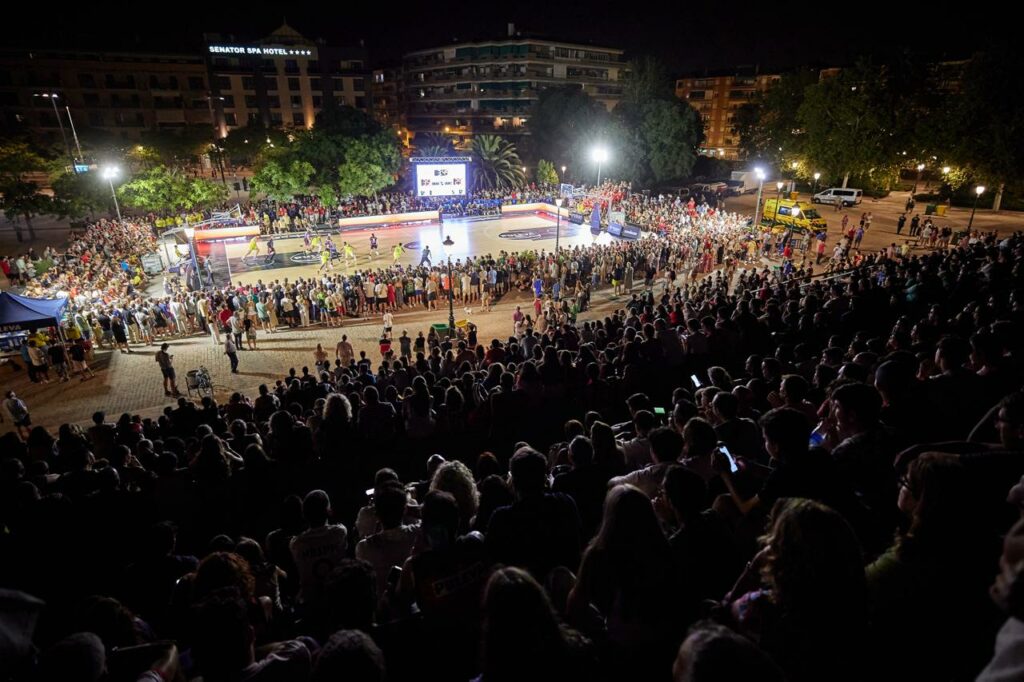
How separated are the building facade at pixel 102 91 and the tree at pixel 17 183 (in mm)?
20851

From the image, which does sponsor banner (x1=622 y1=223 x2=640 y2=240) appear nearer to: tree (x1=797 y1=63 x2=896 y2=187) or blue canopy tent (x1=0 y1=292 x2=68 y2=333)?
tree (x1=797 y1=63 x2=896 y2=187)

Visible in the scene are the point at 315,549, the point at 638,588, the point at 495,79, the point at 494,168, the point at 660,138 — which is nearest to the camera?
the point at 638,588

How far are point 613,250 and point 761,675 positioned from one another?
26413mm

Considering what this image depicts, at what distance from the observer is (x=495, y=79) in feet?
263

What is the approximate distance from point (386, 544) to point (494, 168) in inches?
2261

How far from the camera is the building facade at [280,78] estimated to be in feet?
234

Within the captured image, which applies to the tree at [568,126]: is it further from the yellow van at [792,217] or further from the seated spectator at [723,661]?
the seated spectator at [723,661]

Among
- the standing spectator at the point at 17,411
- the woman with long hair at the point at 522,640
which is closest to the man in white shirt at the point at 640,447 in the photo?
the woman with long hair at the point at 522,640

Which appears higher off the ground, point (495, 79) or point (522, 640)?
point (495, 79)

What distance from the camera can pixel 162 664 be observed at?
102 inches

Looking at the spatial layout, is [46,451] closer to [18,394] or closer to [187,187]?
[18,394]

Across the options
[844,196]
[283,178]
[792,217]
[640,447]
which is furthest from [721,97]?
[640,447]

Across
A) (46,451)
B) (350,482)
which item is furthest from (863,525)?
(46,451)

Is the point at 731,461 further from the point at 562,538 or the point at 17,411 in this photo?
the point at 17,411
